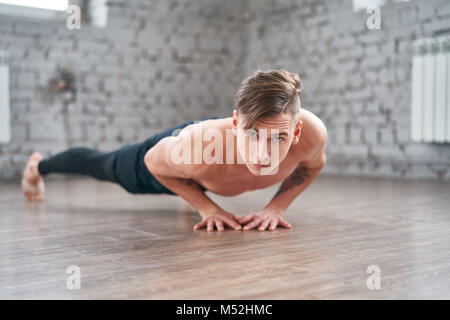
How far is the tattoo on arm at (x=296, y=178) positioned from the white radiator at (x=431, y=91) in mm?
2997

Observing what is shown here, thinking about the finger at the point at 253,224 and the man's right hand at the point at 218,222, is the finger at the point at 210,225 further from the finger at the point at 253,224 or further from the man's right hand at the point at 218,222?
the finger at the point at 253,224

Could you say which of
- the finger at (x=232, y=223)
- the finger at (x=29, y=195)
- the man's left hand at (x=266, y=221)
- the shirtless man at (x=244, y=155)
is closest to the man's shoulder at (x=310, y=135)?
the shirtless man at (x=244, y=155)

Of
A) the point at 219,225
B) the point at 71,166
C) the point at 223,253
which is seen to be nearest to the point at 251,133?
the point at 223,253

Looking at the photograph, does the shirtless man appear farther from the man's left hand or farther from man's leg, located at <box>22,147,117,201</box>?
man's leg, located at <box>22,147,117,201</box>

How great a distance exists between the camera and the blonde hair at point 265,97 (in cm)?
163

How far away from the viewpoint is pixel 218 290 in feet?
4.13

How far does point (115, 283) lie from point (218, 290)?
0.97 ft

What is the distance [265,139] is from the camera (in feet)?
5.41

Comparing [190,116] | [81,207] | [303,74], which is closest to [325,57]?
[303,74]

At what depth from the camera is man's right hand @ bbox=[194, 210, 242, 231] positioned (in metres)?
2.18

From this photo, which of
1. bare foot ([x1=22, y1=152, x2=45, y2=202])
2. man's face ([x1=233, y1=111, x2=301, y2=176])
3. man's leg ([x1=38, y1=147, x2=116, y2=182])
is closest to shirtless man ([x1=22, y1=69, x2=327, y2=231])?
man's face ([x1=233, y1=111, x2=301, y2=176])

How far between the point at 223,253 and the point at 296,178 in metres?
0.80

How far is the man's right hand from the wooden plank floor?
0.05 meters
